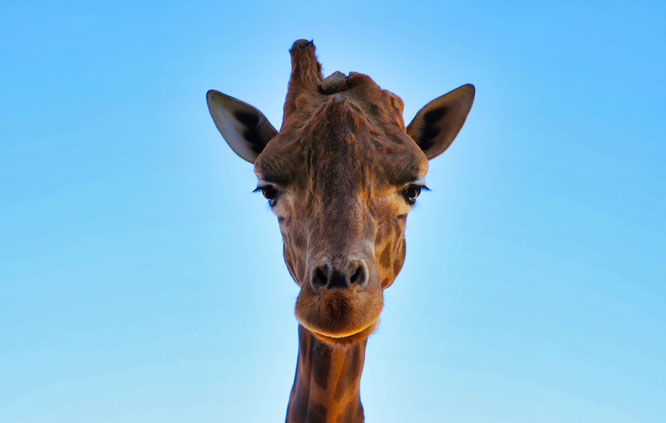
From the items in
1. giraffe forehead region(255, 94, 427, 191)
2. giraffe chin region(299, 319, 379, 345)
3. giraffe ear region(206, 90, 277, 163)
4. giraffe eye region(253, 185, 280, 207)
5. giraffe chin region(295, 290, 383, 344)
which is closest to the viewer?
giraffe chin region(295, 290, 383, 344)

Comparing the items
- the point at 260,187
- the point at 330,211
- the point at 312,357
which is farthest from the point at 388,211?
the point at 312,357

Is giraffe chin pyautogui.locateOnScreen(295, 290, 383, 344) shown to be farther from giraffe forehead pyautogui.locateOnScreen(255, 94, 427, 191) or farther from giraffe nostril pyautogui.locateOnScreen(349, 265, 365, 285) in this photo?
giraffe forehead pyautogui.locateOnScreen(255, 94, 427, 191)

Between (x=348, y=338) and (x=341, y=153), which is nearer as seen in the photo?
(x=348, y=338)

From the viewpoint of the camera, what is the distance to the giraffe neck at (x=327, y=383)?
19.5ft

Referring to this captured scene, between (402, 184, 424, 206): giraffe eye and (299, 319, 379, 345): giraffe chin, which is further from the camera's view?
(402, 184, 424, 206): giraffe eye

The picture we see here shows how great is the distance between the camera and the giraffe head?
4.15 metres

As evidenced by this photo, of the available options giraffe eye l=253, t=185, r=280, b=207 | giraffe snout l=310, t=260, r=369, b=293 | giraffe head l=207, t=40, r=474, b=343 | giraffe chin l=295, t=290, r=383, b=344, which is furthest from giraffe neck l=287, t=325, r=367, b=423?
giraffe snout l=310, t=260, r=369, b=293

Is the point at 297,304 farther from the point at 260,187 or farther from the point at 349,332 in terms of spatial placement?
the point at 260,187

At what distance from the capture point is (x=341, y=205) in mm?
4688

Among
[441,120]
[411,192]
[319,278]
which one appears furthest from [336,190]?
[441,120]

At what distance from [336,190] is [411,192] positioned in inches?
42.6

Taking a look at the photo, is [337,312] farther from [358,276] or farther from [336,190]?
[336,190]

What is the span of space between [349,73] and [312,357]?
3475mm

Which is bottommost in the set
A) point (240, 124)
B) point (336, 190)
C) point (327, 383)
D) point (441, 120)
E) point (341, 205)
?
point (327, 383)
